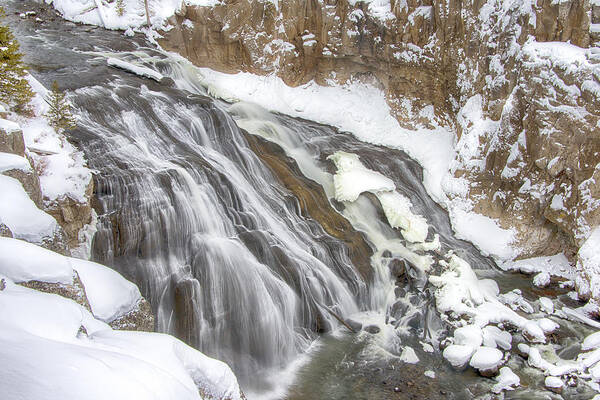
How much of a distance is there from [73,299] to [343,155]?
9728 mm

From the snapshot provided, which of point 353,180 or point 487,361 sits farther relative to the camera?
point 353,180

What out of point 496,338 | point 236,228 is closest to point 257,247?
point 236,228

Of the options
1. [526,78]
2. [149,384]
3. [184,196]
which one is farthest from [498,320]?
[149,384]

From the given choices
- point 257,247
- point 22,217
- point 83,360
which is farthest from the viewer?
point 257,247

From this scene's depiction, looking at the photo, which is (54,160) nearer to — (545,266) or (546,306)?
(546,306)

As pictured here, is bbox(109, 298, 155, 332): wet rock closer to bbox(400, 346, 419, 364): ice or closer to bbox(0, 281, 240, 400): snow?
bbox(0, 281, 240, 400): snow

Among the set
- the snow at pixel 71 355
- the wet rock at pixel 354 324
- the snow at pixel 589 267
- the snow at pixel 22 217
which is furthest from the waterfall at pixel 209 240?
the snow at pixel 589 267

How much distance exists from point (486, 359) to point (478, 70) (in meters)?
8.66

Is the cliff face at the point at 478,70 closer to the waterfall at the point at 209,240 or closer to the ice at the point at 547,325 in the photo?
the ice at the point at 547,325

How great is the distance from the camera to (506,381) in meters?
7.62

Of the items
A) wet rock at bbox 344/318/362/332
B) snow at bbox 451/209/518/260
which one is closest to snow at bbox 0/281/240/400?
wet rock at bbox 344/318/362/332

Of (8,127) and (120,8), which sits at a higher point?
(120,8)

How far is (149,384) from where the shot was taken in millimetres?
2980

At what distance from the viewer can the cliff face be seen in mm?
10234
